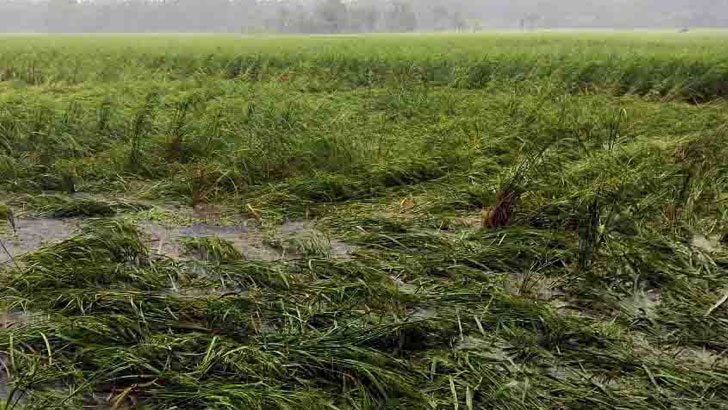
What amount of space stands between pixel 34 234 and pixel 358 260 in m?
2.08

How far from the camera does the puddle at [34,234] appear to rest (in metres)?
3.71

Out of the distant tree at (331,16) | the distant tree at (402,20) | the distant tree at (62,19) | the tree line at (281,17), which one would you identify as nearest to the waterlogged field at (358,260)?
the tree line at (281,17)

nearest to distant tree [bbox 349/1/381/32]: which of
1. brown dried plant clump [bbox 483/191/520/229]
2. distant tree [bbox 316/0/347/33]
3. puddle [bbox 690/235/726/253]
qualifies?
distant tree [bbox 316/0/347/33]

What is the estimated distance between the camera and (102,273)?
10.1ft

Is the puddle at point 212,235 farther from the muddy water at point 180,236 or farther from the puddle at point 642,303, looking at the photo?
the puddle at point 642,303

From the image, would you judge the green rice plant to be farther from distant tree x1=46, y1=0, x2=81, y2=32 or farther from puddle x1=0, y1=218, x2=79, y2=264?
distant tree x1=46, y1=0, x2=81, y2=32

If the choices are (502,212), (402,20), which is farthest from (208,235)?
(402,20)

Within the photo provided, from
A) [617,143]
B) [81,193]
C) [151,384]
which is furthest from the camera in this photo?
[617,143]

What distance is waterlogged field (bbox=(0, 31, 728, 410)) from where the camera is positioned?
2328 millimetres

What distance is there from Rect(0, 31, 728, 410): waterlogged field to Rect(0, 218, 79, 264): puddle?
0.02 m

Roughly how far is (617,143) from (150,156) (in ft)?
13.4

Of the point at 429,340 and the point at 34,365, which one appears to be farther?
the point at 429,340

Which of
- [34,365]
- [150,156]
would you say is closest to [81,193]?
[150,156]

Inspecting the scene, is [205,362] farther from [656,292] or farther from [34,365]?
[656,292]
